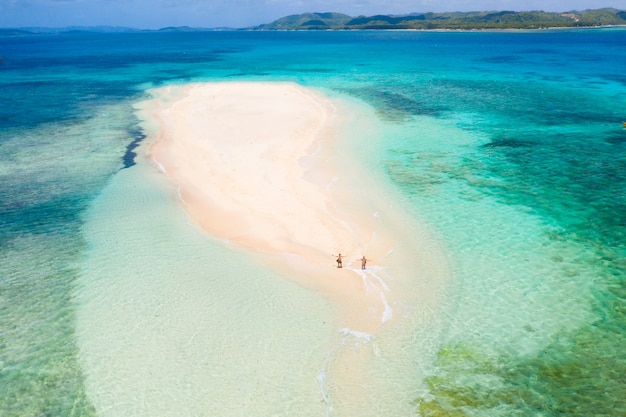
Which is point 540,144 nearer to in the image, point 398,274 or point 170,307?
point 398,274

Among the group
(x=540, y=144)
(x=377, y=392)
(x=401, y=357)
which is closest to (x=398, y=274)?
(x=401, y=357)

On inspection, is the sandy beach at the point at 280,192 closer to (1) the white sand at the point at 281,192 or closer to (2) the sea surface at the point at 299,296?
(1) the white sand at the point at 281,192

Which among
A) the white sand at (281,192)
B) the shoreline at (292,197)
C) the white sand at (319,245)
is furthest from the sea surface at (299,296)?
the white sand at (281,192)

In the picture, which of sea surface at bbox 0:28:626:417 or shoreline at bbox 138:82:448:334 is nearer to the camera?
sea surface at bbox 0:28:626:417

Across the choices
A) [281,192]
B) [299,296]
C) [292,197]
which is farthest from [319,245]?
[281,192]

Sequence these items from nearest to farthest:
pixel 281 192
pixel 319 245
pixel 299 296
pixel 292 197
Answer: pixel 299 296 < pixel 319 245 < pixel 292 197 < pixel 281 192

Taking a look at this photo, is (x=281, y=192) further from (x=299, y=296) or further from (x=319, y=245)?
(x=299, y=296)

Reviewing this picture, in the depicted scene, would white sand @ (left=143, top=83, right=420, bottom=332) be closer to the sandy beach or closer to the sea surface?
the sandy beach

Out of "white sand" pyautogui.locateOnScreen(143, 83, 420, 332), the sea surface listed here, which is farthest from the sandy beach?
the sea surface
